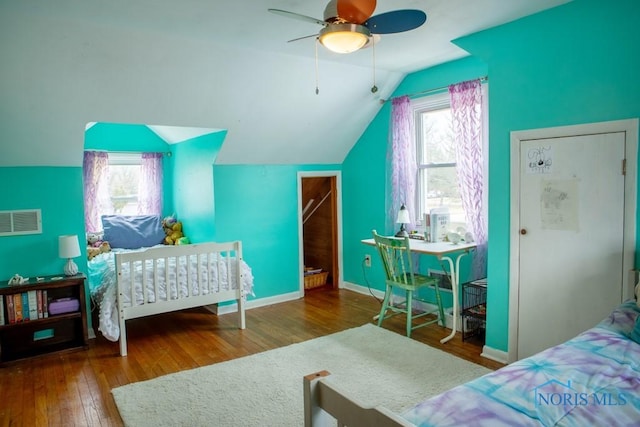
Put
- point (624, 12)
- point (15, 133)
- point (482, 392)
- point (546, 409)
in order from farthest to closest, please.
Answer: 1. point (15, 133)
2. point (624, 12)
3. point (482, 392)
4. point (546, 409)

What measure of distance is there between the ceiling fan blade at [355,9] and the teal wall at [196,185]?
102 inches

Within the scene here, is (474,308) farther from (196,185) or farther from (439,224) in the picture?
(196,185)

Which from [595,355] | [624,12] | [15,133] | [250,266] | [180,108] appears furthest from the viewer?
[250,266]

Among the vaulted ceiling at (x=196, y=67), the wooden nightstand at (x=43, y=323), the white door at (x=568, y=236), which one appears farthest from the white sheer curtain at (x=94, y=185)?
the white door at (x=568, y=236)

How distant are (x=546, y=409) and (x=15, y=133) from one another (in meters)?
3.89

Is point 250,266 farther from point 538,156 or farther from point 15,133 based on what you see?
point 538,156

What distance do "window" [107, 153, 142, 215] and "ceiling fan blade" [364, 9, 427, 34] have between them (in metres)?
4.49

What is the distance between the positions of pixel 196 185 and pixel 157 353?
2071 millimetres

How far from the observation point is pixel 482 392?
1.54 metres

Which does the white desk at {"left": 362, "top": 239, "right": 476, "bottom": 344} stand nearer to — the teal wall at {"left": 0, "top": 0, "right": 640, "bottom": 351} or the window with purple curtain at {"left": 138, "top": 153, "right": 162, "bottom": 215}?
the teal wall at {"left": 0, "top": 0, "right": 640, "bottom": 351}

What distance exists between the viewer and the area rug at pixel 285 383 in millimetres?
2639

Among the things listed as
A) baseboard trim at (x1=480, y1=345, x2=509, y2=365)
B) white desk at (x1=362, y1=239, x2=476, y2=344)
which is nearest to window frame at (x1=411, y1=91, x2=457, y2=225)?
white desk at (x1=362, y1=239, x2=476, y2=344)

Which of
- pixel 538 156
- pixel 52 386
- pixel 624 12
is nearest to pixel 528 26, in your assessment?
pixel 624 12

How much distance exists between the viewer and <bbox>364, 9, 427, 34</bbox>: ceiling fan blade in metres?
2.02
